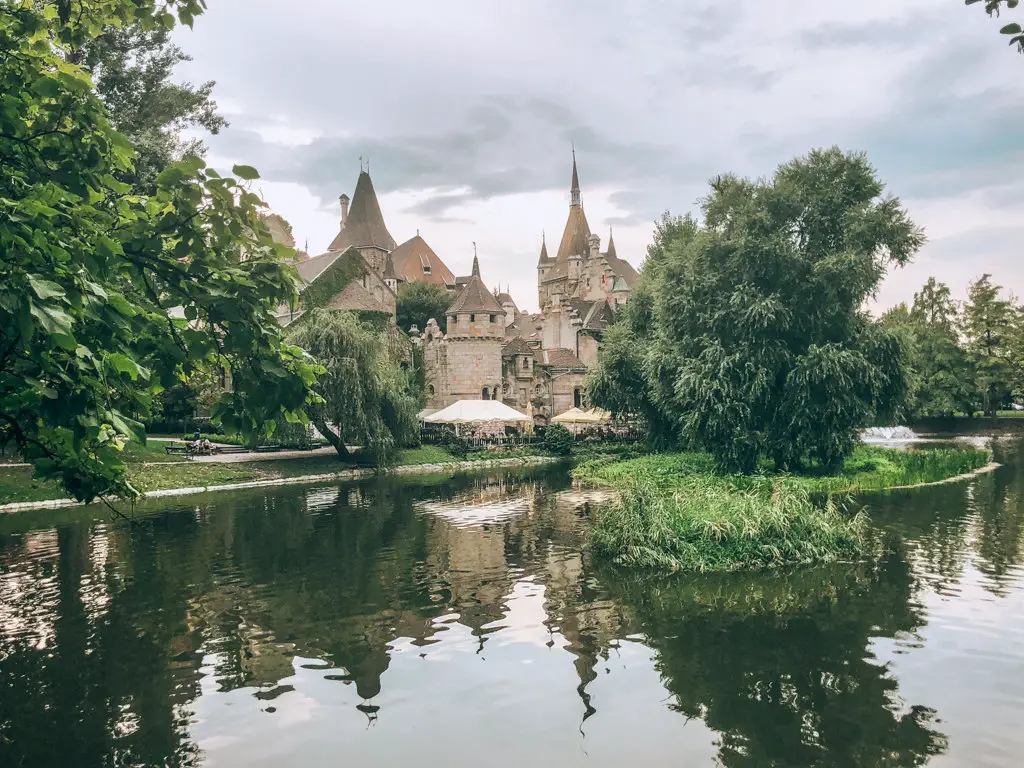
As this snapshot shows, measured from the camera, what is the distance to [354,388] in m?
33.2

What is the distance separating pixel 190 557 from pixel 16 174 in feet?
42.7

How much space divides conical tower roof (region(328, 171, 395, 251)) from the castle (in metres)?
0.09

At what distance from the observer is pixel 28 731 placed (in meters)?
7.59

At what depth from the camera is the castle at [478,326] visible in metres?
49.5

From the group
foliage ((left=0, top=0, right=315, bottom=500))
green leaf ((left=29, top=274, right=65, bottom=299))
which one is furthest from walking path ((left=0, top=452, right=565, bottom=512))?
green leaf ((left=29, top=274, right=65, bottom=299))

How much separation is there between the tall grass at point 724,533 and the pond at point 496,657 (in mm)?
731

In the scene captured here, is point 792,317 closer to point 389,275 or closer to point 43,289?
point 43,289

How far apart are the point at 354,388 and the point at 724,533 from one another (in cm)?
2189

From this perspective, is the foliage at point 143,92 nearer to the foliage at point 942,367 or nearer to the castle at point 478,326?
the castle at point 478,326

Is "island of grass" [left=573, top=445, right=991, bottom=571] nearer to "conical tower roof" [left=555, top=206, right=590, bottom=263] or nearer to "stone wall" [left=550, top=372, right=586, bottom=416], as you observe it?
"stone wall" [left=550, top=372, right=586, bottom=416]

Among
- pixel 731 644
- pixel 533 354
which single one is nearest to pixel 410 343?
pixel 533 354

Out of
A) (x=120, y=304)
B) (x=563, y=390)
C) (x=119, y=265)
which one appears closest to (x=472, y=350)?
(x=563, y=390)

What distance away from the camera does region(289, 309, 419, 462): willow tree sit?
108 feet

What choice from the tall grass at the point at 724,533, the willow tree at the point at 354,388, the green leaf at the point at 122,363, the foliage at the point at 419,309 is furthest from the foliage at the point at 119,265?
the foliage at the point at 419,309
